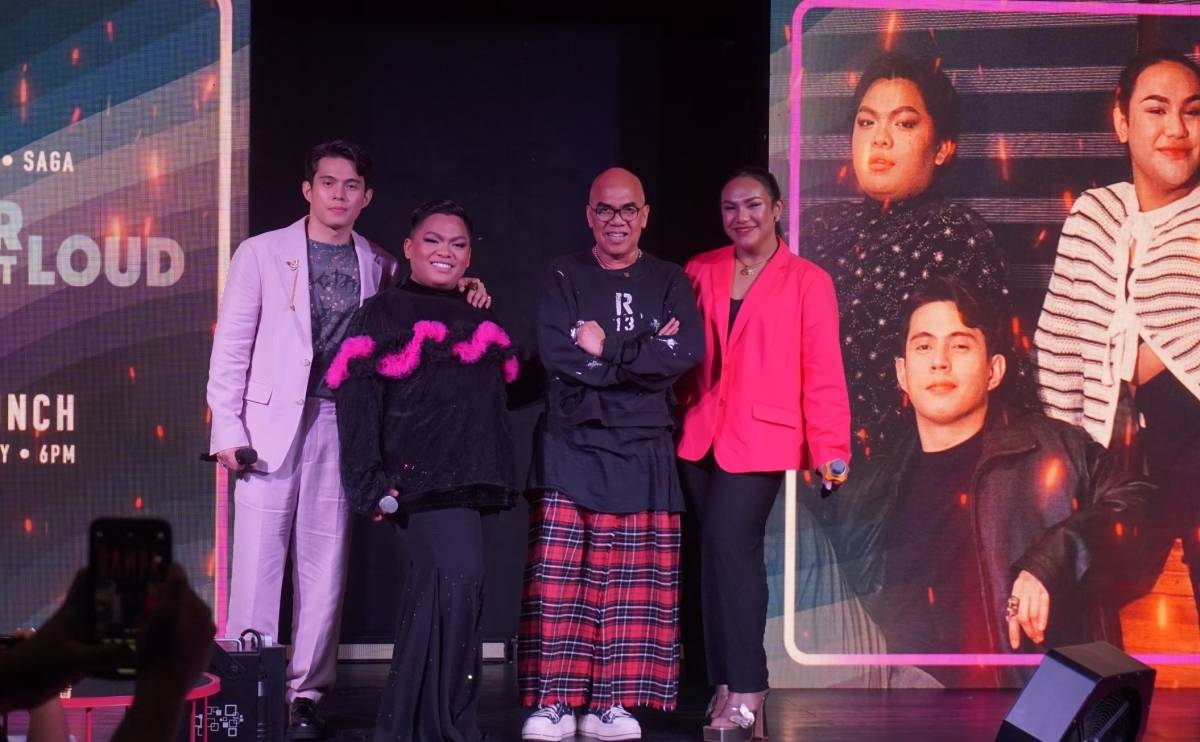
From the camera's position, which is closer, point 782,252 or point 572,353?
point 572,353

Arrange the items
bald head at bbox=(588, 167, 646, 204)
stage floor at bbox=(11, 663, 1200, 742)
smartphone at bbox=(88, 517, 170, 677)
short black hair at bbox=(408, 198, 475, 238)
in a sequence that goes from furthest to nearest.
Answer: stage floor at bbox=(11, 663, 1200, 742) → bald head at bbox=(588, 167, 646, 204) → short black hair at bbox=(408, 198, 475, 238) → smartphone at bbox=(88, 517, 170, 677)

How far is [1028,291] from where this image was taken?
4.79 m

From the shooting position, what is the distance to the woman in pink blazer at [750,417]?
384cm

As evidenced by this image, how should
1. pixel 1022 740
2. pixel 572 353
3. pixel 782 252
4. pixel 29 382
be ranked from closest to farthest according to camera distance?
pixel 1022 740 → pixel 572 353 → pixel 782 252 → pixel 29 382

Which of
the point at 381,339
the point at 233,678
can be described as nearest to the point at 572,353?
the point at 381,339

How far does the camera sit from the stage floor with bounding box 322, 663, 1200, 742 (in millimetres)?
3922

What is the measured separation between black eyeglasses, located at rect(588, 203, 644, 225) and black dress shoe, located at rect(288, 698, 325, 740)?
1.57 metres

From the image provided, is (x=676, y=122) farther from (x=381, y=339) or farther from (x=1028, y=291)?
(x=381, y=339)

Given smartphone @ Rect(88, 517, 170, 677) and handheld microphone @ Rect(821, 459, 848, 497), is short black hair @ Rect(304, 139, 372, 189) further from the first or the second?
smartphone @ Rect(88, 517, 170, 677)

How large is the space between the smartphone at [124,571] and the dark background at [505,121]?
3.86m

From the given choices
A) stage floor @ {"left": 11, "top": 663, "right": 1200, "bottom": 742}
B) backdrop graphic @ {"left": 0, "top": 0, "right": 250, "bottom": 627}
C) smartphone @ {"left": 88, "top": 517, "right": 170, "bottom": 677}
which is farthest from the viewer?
backdrop graphic @ {"left": 0, "top": 0, "right": 250, "bottom": 627}

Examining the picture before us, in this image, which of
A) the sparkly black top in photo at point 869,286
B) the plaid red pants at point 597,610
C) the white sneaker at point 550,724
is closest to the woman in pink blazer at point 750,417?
the plaid red pants at point 597,610

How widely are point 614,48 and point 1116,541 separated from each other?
8.34 feet

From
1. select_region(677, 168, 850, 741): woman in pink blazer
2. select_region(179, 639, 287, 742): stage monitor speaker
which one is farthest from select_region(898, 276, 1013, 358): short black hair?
select_region(179, 639, 287, 742): stage monitor speaker
